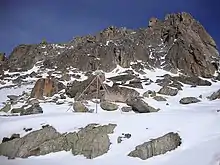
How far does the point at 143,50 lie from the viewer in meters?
64.7

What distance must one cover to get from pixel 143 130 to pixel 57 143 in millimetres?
5547

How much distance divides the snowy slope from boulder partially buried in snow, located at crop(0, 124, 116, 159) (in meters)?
0.46

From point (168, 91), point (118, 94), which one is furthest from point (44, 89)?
point (168, 91)

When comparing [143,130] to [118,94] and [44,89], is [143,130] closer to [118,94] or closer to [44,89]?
[118,94]

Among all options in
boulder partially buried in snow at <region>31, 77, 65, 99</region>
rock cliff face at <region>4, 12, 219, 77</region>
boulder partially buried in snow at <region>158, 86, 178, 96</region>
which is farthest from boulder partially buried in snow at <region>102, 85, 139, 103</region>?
rock cliff face at <region>4, 12, 219, 77</region>

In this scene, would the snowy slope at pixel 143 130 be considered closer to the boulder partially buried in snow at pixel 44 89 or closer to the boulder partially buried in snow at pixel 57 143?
the boulder partially buried in snow at pixel 57 143

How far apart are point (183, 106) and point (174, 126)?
29.3ft

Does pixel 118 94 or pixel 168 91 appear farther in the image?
pixel 168 91

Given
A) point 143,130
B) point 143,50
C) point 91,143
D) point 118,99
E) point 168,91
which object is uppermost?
point 143,50

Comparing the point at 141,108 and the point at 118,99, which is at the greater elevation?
the point at 118,99

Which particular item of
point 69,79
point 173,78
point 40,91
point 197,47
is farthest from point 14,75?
point 197,47

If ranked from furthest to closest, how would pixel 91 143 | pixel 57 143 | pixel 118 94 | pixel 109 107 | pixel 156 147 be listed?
pixel 118 94, pixel 109 107, pixel 57 143, pixel 91 143, pixel 156 147

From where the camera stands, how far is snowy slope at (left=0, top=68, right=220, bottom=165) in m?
18.1

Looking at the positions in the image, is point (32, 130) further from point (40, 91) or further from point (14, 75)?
point (14, 75)
